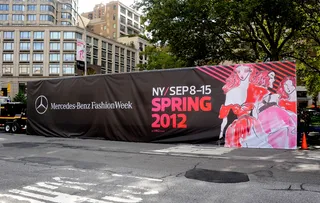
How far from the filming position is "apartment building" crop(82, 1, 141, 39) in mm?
113250

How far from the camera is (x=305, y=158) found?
9008 millimetres

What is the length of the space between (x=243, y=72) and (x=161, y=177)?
21.5 feet

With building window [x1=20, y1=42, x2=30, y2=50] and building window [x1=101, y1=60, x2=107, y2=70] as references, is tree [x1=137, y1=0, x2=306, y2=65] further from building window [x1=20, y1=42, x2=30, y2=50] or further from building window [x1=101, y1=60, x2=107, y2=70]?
building window [x1=101, y1=60, x2=107, y2=70]

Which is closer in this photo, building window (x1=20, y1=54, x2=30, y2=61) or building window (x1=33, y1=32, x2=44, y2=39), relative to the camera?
building window (x1=20, y1=54, x2=30, y2=61)

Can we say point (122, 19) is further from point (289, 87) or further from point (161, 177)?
point (161, 177)

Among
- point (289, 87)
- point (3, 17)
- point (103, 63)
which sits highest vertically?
point (3, 17)

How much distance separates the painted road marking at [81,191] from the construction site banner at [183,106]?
20.3 feet

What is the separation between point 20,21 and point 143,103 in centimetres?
9672

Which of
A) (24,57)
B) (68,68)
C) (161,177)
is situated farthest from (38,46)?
(161,177)

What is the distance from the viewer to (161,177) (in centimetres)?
661

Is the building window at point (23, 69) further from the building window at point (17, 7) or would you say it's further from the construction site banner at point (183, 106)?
the construction site banner at point (183, 106)

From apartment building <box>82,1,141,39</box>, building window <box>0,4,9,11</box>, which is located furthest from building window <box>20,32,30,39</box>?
apartment building <box>82,1,141,39</box>

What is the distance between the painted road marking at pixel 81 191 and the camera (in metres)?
5.05

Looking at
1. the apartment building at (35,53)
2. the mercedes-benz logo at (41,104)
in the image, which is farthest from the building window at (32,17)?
the mercedes-benz logo at (41,104)
